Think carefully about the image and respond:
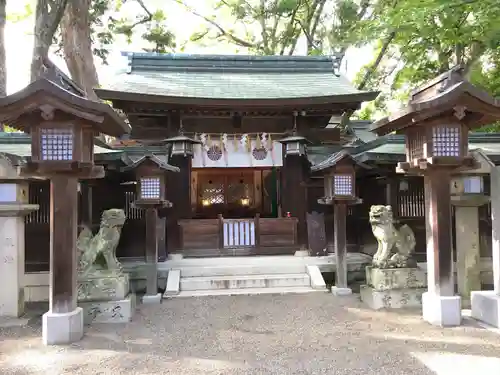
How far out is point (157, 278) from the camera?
8.53m

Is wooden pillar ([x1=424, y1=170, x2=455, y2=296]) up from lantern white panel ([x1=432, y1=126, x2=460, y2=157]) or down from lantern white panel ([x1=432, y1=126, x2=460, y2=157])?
down

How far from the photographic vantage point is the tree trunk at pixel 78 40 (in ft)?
48.3

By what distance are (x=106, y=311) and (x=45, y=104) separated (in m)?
3.35

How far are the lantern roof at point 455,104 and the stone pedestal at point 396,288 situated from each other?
276 cm

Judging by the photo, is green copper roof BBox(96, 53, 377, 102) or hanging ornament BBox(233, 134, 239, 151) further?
hanging ornament BBox(233, 134, 239, 151)

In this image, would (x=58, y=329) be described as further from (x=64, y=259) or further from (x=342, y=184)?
(x=342, y=184)

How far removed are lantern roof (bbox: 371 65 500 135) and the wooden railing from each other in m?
5.05

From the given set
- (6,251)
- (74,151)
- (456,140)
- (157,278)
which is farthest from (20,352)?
(456,140)

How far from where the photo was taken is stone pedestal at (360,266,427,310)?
712 centimetres

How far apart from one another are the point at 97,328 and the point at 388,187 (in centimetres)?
683

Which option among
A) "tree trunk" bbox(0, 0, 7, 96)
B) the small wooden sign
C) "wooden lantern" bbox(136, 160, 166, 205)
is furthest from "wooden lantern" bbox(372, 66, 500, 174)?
"tree trunk" bbox(0, 0, 7, 96)

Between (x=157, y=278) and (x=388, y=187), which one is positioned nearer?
(x=157, y=278)

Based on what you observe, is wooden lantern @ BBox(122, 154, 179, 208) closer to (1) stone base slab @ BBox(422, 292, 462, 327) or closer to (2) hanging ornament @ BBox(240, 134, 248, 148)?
(2) hanging ornament @ BBox(240, 134, 248, 148)

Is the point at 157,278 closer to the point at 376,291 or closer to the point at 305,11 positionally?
the point at 376,291
